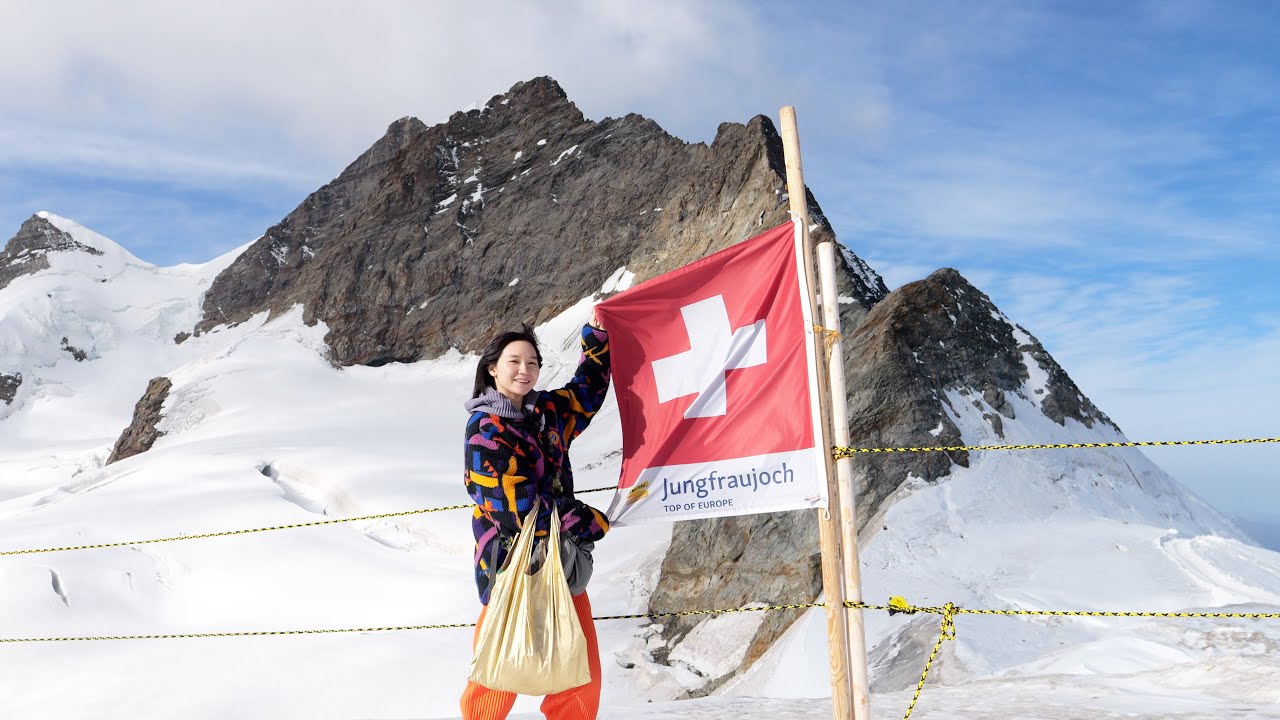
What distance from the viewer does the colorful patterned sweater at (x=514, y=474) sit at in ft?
11.4

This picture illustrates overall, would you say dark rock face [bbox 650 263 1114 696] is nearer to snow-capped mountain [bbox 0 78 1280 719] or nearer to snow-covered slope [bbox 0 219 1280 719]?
snow-capped mountain [bbox 0 78 1280 719]

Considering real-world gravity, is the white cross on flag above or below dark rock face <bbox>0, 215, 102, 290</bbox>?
below

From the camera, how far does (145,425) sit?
4166 centimetres

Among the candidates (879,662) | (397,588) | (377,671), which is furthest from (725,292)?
(397,588)

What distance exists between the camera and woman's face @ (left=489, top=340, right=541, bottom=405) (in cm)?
370

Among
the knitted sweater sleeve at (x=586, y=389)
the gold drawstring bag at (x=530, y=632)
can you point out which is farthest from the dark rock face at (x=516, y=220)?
the gold drawstring bag at (x=530, y=632)

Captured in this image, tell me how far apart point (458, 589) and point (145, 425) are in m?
31.2

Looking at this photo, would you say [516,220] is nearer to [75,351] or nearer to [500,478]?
[75,351]

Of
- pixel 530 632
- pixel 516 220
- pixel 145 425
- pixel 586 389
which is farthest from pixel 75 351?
pixel 530 632

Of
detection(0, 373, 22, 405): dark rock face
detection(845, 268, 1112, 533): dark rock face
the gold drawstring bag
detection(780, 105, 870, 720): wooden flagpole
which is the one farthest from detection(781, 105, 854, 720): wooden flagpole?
detection(0, 373, 22, 405): dark rock face

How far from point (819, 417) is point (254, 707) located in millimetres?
10847

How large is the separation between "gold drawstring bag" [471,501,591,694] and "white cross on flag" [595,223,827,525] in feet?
3.38

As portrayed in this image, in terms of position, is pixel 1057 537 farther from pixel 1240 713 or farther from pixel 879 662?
pixel 1240 713

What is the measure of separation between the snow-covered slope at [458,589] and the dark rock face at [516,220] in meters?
14.9
